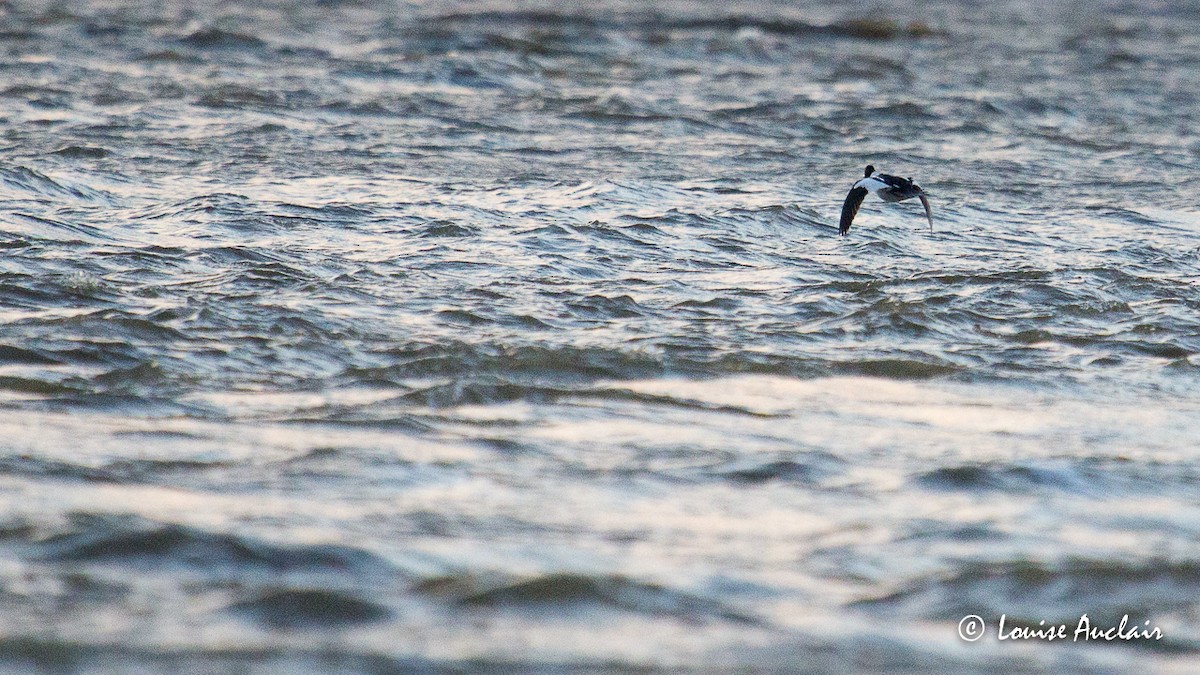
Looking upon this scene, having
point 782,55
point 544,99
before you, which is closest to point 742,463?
point 544,99

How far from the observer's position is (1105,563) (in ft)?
14.7

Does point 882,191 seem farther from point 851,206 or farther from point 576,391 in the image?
point 576,391

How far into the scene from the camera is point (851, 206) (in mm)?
8859

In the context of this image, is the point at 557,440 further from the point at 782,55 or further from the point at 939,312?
the point at 782,55

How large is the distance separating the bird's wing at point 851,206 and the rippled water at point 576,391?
0.16 m

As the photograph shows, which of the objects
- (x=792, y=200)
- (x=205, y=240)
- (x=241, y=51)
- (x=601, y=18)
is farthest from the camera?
(x=601, y=18)

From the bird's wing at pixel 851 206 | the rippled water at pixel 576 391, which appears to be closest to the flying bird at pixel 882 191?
the bird's wing at pixel 851 206

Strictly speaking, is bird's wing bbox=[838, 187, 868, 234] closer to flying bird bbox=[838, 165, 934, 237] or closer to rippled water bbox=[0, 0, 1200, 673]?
flying bird bbox=[838, 165, 934, 237]

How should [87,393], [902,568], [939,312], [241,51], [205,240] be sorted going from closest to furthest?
[902,568] → [87,393] → [939,312] → [205,240] → [241,51]

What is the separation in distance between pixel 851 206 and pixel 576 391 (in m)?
3.35

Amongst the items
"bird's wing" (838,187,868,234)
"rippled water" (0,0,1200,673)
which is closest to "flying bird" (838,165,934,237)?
"bird's wing" (838,187,868,234)

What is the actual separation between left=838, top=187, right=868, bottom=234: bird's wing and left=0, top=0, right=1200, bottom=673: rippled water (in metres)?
0.16

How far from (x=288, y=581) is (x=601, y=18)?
61.6ft

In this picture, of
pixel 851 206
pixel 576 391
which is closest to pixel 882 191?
pixel 851 206
